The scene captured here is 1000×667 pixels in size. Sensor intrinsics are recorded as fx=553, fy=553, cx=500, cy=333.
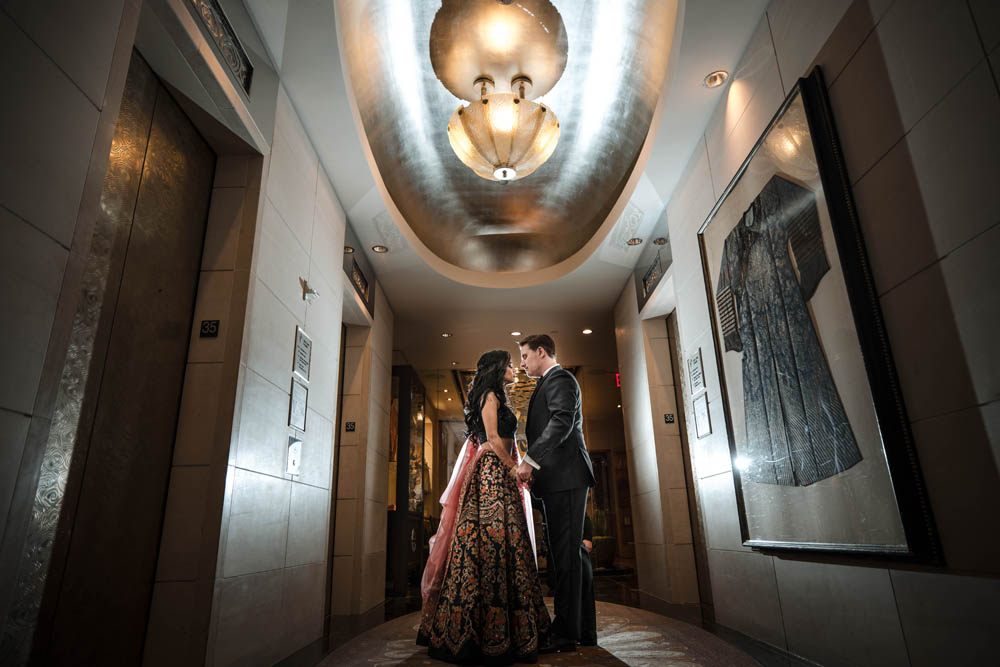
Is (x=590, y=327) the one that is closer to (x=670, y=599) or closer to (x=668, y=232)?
(x=668, y=232)

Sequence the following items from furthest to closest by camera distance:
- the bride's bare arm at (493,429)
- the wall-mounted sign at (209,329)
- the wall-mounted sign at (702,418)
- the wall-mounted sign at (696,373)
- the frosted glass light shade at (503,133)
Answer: the wall-mounted sign at (696,373), the wall-mounted sign at (702,418), the frosted glass light shade at (503,133), the bride's bare arm at (493,429), the wall-mounted sign at (209,329)

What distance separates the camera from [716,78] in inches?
129

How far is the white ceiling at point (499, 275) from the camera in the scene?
294 centimetres

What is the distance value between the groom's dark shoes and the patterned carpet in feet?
0.10

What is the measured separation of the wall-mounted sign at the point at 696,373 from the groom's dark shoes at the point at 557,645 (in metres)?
1.96

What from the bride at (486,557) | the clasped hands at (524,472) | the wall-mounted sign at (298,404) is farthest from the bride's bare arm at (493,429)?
the wall-mounted sign at (298,404)

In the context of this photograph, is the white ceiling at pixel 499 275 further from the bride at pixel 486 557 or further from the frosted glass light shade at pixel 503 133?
the bride at pixel 486 557

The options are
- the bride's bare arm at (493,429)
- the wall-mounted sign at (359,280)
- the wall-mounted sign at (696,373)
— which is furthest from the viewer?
the wall-mounted sign at (359,280)

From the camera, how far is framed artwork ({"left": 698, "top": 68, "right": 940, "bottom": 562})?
191 cm

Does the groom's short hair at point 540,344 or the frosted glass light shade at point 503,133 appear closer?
the groom's short hair at point 540,344

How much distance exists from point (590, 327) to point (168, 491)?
5.71 metres

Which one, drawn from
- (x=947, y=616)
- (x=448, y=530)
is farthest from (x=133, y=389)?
(x=947, y=616)

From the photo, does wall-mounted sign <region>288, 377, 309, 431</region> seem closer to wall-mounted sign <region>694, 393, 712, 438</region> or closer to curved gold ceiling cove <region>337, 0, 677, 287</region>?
curved gold ceiling cove <region>337, 0, 677, 287</region>

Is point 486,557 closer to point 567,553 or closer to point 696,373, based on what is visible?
point 567,553
